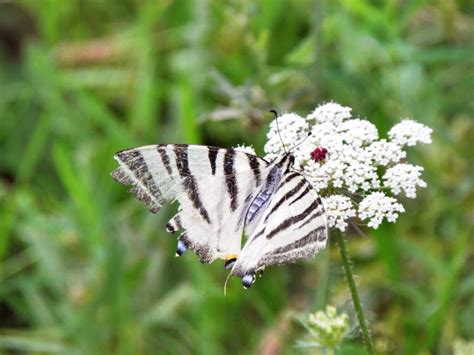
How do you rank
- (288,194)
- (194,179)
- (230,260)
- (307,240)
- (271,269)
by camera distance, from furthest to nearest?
(271,269) → (194,179) → (230,260) → (288,194) → (307,240)

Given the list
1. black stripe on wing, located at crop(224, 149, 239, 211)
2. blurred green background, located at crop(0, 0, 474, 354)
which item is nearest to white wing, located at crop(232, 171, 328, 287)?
black stripe on wing, located at crop(224, 149, 239, 211)

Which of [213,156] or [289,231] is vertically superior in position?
[213,156]

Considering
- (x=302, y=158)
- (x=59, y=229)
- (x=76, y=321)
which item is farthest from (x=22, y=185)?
(x=302, y=158)

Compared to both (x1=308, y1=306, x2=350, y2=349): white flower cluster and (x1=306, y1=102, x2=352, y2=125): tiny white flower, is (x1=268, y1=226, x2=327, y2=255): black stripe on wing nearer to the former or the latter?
(x1=308, y1=306, x2=350, y2=349): white flower cluster

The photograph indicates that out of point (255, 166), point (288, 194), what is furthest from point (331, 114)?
point (288, 194)

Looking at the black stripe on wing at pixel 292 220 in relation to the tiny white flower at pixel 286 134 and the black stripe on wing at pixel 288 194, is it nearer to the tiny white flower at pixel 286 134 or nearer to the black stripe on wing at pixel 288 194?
the black stripe on wing at pixel 288 194

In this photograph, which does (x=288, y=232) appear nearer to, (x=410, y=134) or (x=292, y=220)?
(x=292, y=220)
